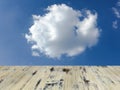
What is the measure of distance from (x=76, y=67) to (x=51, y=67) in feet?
1.11

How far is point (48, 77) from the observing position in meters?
3.45

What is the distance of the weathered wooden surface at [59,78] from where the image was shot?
9.91 feet

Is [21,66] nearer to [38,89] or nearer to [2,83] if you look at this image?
[2,83]

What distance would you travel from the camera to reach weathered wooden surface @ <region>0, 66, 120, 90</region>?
302 centimetres

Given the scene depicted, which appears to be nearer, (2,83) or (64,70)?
(2,83)

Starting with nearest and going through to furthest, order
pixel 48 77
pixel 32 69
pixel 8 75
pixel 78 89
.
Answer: pixel 78 89
pixel 48 77
pixel 8 75
pixel 32 69

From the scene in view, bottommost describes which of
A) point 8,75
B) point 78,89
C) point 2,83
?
point 78,89

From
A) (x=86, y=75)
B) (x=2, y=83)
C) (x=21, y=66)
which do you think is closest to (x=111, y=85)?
(x=86, y=75)

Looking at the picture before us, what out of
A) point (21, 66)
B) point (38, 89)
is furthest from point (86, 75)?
point (21, 66)

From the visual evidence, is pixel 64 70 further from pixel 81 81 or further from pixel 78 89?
pixel 78 89

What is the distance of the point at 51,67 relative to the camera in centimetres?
413

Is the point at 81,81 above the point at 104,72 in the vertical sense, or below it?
below

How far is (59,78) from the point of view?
337 cm

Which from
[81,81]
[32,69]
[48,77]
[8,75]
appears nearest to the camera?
[81,81]
